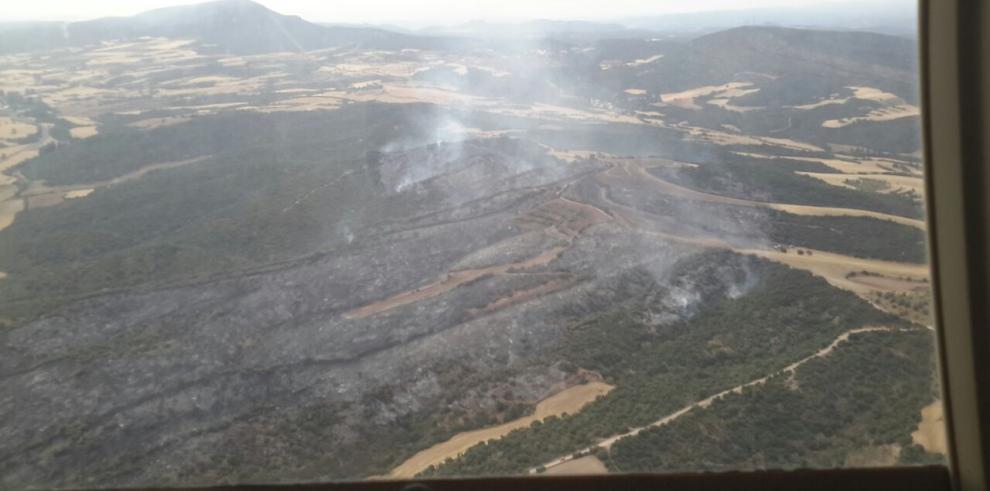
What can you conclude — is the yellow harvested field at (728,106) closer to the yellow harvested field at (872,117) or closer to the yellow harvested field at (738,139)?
the yellow harvested field at (738,139)

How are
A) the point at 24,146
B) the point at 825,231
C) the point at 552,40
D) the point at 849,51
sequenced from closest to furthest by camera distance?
the point at 825,231 → the point at 24,146 → the point at 849,51 → the point at 552,40

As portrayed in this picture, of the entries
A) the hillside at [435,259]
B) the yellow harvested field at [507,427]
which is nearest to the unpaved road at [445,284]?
the hillside at [435,259]

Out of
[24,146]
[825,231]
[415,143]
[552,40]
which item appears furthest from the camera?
[552,40]

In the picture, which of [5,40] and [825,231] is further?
[825,231]

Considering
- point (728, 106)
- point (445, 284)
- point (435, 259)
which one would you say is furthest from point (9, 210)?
point (728, 106)

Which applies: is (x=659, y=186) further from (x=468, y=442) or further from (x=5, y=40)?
(x=5, y=40)

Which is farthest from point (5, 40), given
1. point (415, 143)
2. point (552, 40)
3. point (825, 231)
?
point (552, 40)
